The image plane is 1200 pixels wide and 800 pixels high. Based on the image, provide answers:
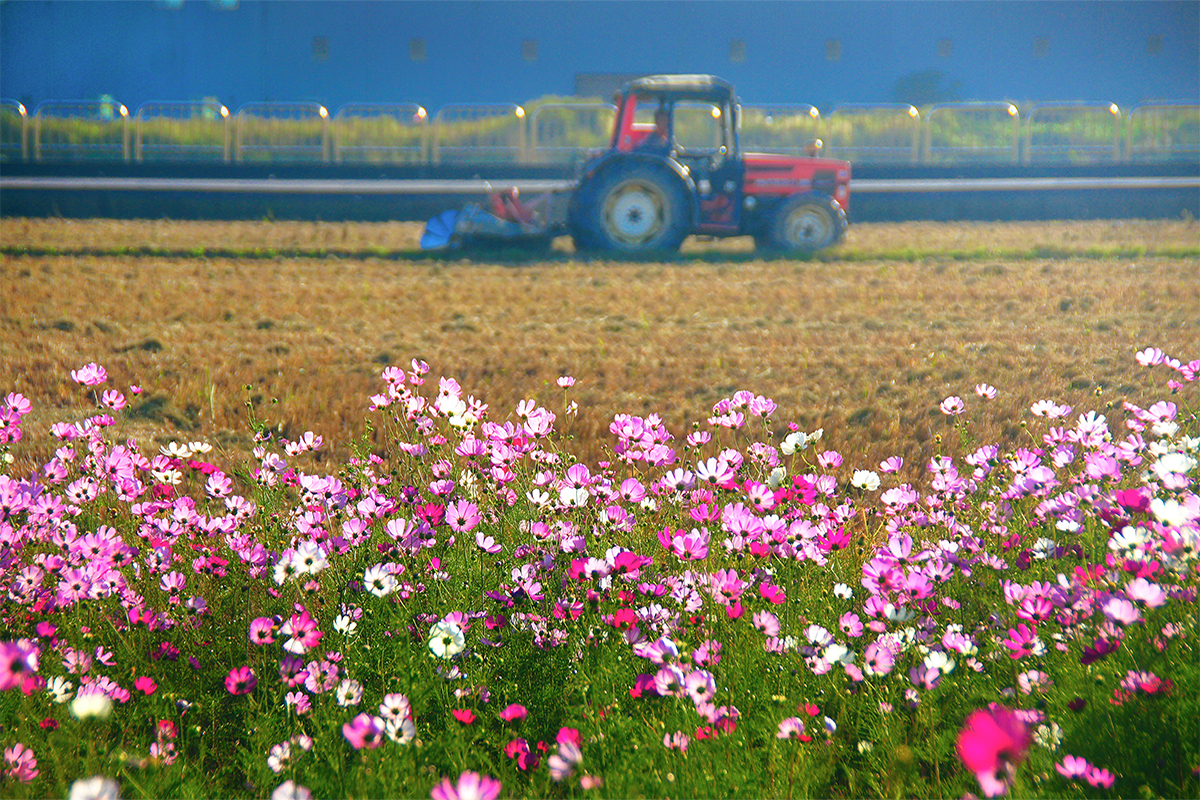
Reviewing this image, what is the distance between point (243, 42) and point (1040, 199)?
24.2 metres

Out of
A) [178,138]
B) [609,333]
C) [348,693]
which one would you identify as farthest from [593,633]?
[178,138]

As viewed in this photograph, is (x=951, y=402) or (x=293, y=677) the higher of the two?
(x=951, y=402)

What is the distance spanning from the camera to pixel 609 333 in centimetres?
641

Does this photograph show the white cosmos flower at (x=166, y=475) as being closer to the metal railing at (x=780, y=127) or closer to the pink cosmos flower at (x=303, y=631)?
the pink cosmos flower at (x=303, y=631)

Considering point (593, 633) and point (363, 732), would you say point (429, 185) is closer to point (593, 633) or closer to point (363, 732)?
point (593, 633)

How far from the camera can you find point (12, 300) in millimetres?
7359

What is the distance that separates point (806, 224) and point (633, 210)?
7.14 feet

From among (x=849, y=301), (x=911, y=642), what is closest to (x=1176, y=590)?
(x=911, y=642)

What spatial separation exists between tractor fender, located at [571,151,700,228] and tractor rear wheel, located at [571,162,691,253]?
27 mm

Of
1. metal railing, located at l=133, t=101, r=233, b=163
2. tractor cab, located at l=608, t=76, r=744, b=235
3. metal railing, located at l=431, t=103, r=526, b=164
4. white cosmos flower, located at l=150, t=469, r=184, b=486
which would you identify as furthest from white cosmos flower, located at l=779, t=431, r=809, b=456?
metal railing, located at l=133, t=101, r=233, b=163

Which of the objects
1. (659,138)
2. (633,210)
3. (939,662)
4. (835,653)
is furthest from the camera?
(659,138)

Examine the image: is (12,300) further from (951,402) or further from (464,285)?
(951,402)

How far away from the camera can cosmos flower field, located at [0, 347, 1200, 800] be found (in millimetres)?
1742

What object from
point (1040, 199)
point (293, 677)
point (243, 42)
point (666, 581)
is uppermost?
point (243, 42)
